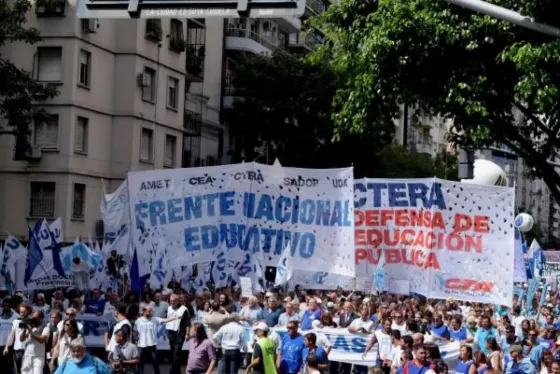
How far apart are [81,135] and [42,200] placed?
8.37ft

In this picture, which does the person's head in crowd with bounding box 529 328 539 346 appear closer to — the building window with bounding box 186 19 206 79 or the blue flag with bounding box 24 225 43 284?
the blue flag with bounding box 24 225 43 284

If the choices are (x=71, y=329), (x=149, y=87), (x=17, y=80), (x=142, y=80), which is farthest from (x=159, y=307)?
(x=149, y=87)

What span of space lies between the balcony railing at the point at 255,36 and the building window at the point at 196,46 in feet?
9.51

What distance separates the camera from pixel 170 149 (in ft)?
152

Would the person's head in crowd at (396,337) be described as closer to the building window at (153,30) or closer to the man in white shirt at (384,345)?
the man in white shirt at (384,345)

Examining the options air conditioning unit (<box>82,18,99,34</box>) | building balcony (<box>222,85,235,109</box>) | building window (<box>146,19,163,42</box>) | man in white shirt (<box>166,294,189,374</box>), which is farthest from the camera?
building balcony (<box>222,85,235,109</box>)

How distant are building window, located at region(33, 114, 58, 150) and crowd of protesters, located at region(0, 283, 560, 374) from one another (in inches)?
618

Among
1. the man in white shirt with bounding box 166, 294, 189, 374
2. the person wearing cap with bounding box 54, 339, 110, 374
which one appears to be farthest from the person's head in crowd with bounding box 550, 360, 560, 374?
the man in white shirt with bounding box 166, 294, 189, 374

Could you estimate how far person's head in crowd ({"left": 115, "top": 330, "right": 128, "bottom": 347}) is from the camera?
16.7m

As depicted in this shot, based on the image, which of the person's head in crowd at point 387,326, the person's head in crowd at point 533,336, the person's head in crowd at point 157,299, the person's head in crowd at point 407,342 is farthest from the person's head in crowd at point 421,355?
the person's head in crowd at point 157,299

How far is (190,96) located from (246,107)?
234 centimetres

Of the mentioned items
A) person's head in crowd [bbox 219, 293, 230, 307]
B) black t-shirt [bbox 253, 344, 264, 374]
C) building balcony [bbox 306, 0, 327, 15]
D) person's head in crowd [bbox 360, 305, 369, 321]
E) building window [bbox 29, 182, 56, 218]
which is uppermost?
building balcony [bbox 306, 0, 327, 15]

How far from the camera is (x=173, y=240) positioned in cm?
2330

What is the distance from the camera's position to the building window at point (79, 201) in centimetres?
4122
